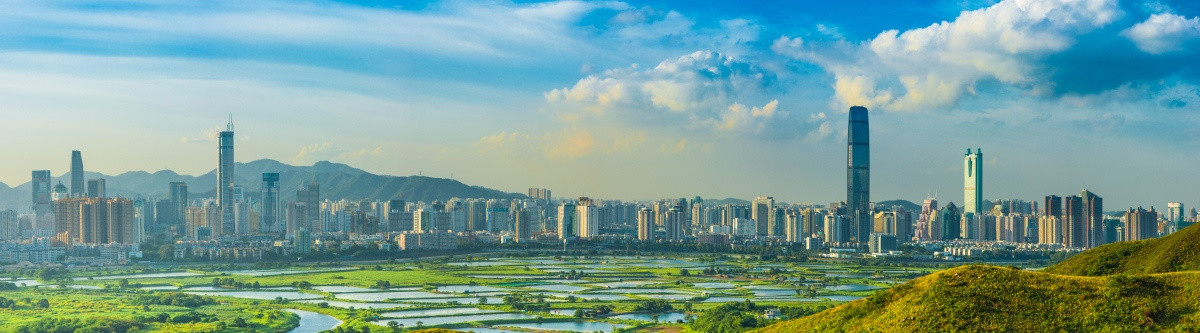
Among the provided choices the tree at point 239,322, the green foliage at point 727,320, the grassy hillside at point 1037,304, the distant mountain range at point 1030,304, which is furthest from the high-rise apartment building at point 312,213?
the grassy hillside at point 1037,304

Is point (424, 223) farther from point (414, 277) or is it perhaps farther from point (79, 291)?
point (79, 291)

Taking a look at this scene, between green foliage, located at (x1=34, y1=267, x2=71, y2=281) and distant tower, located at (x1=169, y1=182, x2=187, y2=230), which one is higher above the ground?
distant tower, located at (x1=169, y1=182, x2=187, y2=230)

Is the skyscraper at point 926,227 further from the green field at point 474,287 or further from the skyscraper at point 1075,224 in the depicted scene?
the green field at point 474,287

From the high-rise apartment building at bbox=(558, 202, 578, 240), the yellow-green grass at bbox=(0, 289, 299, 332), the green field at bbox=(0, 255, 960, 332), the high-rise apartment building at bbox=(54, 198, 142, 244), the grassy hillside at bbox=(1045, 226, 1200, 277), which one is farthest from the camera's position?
the high-rise apartment building at bbox=(558, 202, 578, 240)

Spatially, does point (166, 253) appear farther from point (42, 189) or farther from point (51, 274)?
point (42, 189)

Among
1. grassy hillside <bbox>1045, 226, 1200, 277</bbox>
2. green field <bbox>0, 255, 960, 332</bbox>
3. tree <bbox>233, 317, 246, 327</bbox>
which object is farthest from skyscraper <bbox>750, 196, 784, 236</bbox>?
grassy hillside <bbox>1045, 226, 1200, 277</bbox>

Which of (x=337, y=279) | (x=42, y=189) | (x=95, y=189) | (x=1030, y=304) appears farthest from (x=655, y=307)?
(x=42, y=189)

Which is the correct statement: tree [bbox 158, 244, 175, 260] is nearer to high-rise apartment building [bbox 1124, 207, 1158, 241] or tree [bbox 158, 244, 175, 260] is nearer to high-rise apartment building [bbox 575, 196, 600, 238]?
high-rise apartment building [bbox 575, 196, 600, 238]
